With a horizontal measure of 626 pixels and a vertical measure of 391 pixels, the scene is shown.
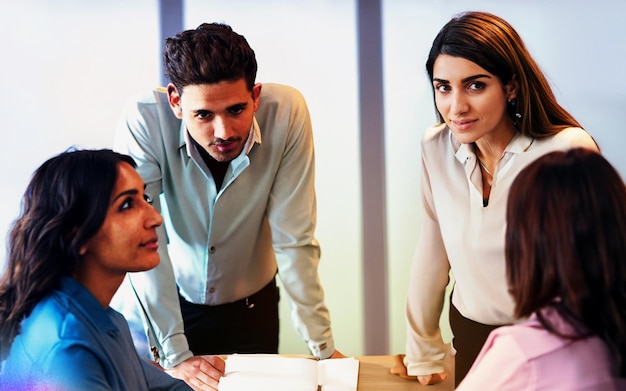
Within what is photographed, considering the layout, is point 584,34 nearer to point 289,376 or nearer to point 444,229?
point 444,229

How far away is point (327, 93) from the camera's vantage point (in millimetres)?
3564

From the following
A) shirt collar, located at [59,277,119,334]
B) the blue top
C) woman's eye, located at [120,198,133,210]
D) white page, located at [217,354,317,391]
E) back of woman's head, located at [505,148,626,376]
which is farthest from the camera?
white page, located at [217,354,317,391]

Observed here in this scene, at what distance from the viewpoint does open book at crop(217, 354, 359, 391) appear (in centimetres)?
210

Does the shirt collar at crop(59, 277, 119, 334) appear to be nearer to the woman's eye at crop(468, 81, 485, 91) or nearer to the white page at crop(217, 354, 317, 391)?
the white page at crop(217, 354, 317, 391)

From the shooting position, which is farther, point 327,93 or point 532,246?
point 327,93

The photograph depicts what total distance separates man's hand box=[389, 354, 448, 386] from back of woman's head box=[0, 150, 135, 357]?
0.91 m

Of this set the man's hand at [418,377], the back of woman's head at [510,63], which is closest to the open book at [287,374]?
the man's hand at [418,377]

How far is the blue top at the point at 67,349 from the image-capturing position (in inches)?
59.2

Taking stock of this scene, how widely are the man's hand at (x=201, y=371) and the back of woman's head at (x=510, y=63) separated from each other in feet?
3.09

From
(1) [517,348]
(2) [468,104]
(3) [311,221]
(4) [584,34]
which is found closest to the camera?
(1) [517,348]

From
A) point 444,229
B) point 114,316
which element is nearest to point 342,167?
point 444,229

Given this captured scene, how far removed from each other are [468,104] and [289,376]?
78cm

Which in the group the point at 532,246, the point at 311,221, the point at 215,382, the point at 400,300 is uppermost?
the point at 532,246

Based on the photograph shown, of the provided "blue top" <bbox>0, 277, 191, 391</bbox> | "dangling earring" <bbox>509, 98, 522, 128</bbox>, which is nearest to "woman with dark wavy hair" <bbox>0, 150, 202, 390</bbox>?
"blue top" <bbox>0, 277, 191, 391</bbox>
